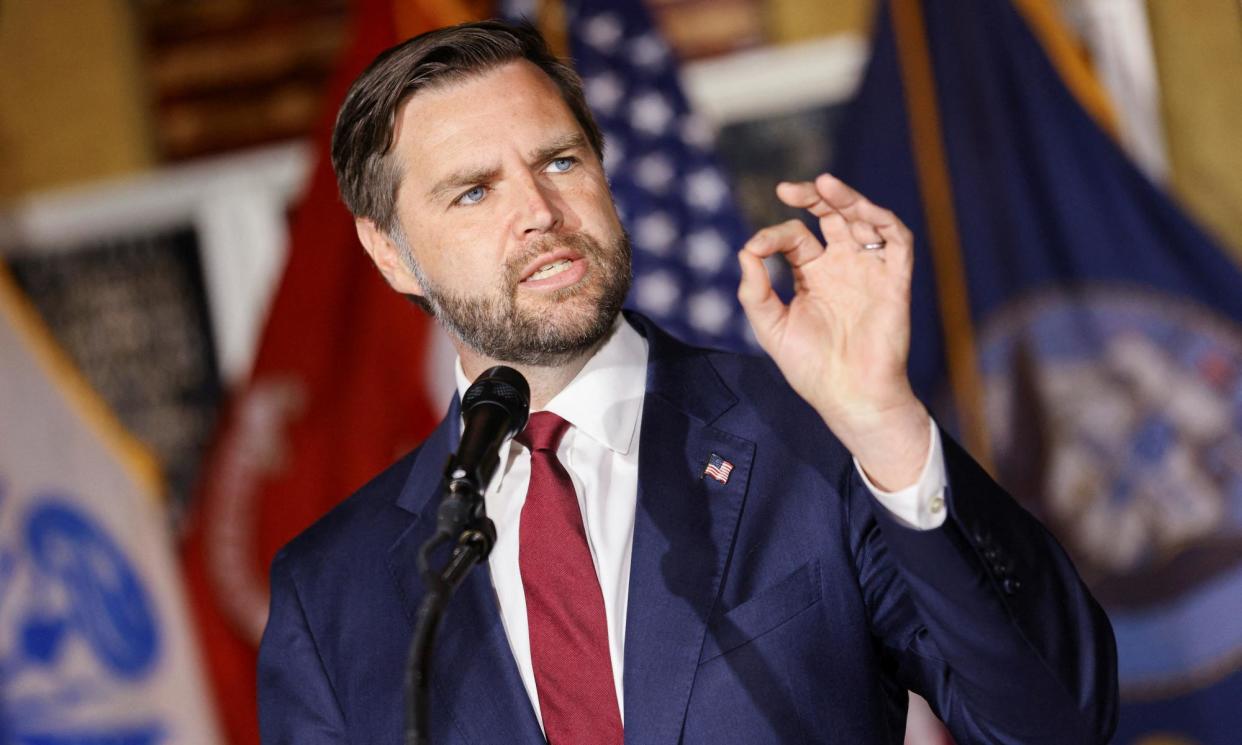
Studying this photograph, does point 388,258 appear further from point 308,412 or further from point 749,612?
point 308,412

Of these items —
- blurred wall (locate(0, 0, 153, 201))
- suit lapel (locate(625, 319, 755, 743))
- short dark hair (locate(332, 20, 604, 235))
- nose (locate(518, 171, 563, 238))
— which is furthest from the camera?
blurred wall (locate(0, 0, 153, 201))

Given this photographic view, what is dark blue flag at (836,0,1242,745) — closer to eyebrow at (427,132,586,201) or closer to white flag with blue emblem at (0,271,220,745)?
eyebrow at (427,132,586,201)

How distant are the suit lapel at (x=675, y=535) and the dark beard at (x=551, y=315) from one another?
0.12m

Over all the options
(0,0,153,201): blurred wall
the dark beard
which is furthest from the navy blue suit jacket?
(0,0,153,201): blurred wall

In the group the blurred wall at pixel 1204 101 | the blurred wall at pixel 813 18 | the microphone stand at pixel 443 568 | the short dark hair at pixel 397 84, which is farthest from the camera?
the blurred wall at pixel 813 18

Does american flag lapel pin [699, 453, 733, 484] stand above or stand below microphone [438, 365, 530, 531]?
below

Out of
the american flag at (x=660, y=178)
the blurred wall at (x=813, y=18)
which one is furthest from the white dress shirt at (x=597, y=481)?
the blurred wall at (x=813, y=18)

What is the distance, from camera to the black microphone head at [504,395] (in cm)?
119

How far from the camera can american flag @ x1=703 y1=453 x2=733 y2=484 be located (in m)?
1.46

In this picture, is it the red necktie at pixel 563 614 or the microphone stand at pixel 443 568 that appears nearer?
the microphone stand at pixel 443 568

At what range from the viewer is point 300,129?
416 centimetres

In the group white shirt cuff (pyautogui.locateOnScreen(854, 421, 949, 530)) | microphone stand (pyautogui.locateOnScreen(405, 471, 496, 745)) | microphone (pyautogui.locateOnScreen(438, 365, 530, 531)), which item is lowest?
white shirt cuff (pyautogui.locateOnScreen(854, 421, 949, 530))

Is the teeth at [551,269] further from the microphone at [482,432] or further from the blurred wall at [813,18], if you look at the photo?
the blurred wall at [813,18]

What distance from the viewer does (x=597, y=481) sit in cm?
151
